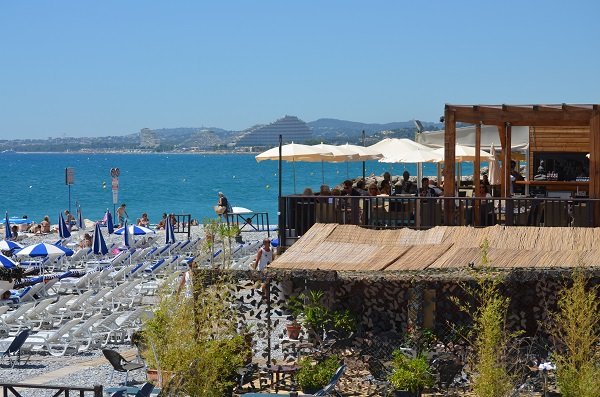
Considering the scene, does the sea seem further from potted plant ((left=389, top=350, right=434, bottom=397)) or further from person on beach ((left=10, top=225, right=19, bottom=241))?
potted plant ((left=389, top=350, right=434, bottom=397))

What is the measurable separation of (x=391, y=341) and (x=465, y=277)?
1199 millimetres

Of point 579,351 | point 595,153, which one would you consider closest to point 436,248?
point 595,153

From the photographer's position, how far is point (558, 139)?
24.0 meters

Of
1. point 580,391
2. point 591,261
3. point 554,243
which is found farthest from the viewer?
point 554,243

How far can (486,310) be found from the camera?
10664 millimetres

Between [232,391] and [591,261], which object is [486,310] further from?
[591,261]

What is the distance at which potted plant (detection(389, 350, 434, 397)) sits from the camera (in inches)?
462

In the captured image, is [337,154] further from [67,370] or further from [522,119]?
[67,370]

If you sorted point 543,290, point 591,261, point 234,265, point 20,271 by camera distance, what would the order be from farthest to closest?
point 234,265 < point 20,271 < point 591,261 < point 543,290

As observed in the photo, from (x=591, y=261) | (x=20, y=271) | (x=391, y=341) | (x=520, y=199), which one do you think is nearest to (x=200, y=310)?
(x=391, y=341)

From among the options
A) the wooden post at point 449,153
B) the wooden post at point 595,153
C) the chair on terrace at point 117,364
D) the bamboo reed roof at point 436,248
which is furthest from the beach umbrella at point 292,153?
the chair on terrace at point 117,364

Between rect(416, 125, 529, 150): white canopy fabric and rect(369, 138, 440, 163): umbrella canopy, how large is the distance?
0.20 m

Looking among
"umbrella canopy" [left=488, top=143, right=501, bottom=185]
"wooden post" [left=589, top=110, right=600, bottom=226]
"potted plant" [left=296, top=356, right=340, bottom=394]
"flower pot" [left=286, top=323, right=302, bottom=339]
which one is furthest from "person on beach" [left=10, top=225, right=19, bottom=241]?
"potted plant" [left=296, top=356, right=340, bottom=394]

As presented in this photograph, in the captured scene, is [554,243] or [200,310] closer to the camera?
[200,310]
